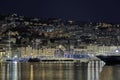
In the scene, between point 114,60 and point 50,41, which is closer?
point 114,60

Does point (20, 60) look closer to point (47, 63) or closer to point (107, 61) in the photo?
point (47, 63)

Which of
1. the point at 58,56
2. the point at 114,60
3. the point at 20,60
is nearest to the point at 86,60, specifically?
the point at 58,56

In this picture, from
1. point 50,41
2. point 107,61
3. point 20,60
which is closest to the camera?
point 107,61

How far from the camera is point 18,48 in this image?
69875 millimetres

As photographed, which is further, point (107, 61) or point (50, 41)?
point (50, 41)

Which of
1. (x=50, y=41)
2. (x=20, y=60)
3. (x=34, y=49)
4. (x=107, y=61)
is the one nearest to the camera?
(x=107, y=61)

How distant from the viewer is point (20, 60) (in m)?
64.6

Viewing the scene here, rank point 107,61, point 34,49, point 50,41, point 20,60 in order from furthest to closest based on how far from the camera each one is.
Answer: point 50,41, point 34,49, point 20,60, point 107,61

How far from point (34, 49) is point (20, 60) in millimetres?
4606

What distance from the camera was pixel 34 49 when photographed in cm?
6888

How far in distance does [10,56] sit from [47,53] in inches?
153

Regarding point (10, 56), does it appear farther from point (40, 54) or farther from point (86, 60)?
point (86, 60)

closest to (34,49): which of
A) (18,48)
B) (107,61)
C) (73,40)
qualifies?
(18,48)

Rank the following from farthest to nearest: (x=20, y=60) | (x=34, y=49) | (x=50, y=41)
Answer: (x=50, y=41) < (x=34, y=49) < (x=20, y=60)
